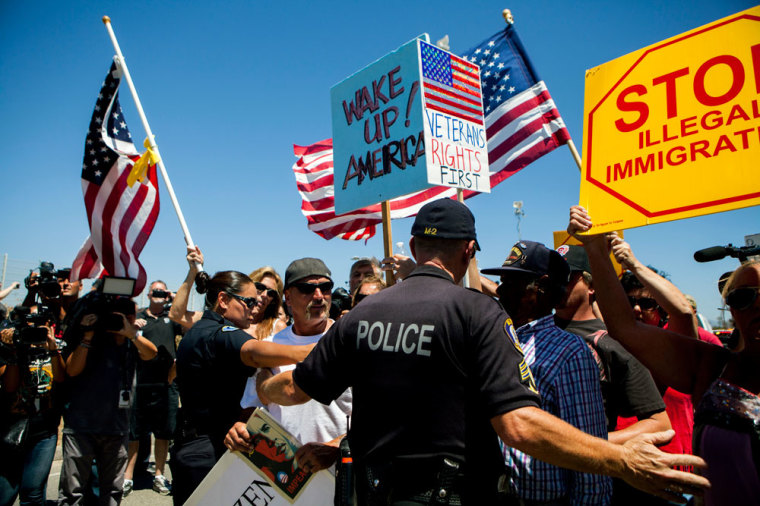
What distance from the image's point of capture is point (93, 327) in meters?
4.44

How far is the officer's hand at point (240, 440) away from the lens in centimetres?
247

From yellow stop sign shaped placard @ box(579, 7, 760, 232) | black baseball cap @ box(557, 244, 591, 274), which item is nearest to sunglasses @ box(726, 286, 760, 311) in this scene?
yellow stop sign shaped placard @ box(579, 7, 760, 232)

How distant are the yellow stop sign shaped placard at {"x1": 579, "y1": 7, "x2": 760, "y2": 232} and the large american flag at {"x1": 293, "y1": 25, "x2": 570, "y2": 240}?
2636 mm

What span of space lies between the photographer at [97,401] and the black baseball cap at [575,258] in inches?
147

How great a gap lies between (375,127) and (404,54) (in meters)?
0.60

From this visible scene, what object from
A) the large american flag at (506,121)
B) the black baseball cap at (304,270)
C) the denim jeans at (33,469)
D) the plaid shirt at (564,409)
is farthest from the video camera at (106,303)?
the plaid shirt at (564,409)

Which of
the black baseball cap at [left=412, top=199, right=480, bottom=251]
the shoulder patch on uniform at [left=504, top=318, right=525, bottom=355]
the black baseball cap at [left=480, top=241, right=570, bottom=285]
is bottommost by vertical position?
the shoulder patch on uniform at [left=504, top=318, right=525, bottom=355]

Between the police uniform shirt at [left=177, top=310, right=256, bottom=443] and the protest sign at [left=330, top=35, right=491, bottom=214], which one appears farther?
the protest sign at [left=330, top=35, right=491, bottom=214]

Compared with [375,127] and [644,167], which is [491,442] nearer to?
[644,167]

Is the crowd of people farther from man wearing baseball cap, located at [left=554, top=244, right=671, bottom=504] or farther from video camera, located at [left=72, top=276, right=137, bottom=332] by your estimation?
video camera, located at [left=72, top=276, right=137, bottom=332]

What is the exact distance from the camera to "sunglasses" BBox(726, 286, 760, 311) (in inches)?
73.9

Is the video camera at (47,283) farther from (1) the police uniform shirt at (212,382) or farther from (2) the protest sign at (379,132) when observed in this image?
(2) the protest sign at (379,132)

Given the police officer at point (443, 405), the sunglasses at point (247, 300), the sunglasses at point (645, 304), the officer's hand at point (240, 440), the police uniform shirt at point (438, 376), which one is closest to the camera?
the police officer at point (443, 405)

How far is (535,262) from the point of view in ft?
7.77
